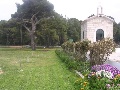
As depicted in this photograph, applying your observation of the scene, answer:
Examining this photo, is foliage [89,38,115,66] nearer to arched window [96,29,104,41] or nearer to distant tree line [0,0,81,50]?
arched window [96,29,104,41]

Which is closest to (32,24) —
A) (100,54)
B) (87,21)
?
(87,21)

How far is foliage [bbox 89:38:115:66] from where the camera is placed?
16.0 meters

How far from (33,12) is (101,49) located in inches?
1591

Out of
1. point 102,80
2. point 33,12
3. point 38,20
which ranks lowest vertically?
point 102,80

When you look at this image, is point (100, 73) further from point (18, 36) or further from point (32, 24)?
point (18, 36)

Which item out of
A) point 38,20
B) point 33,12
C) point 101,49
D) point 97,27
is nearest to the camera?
point 101,49

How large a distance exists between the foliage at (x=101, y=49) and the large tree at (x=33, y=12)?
37.5 m

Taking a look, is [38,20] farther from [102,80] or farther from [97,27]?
[102,80]

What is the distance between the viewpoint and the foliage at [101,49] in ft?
52.5

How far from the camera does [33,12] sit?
55812 mm

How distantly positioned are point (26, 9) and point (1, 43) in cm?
3465

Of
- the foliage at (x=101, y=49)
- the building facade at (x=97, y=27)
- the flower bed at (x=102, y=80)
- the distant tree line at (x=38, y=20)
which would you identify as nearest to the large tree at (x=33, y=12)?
the distant tree line at (x=38, y=20)

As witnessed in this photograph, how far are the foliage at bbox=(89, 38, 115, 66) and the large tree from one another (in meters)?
37.5

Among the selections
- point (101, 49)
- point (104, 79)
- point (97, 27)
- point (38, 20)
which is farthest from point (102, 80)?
point (38, 20)
